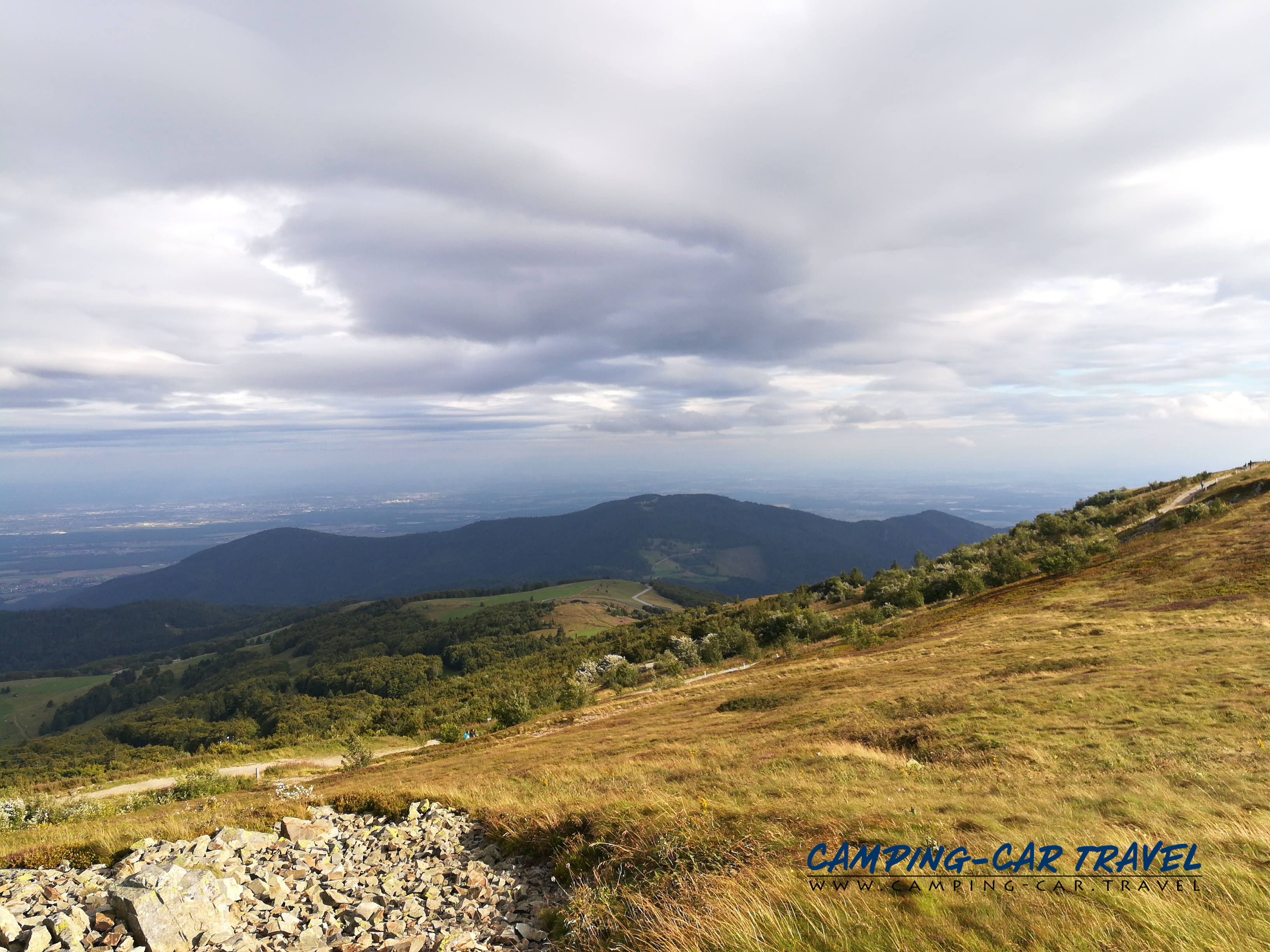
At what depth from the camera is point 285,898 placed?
8.24m

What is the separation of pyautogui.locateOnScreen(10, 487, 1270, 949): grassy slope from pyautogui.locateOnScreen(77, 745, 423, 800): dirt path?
581 inches

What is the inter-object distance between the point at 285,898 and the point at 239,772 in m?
39.7

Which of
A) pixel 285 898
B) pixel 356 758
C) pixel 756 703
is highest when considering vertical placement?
pixel 285 898

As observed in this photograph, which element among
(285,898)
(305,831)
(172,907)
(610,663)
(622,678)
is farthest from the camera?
(610,663)

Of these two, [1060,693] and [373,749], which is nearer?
[1060,693]

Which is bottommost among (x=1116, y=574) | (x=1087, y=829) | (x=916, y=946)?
(x=1116, y=574)

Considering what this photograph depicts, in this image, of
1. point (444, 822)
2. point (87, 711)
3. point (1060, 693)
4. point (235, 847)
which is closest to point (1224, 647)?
point (1060, 693)

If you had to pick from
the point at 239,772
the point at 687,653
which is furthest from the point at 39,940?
the point at 687,653

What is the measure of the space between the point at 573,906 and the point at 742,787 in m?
6.33

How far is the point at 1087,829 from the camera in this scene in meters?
7.72

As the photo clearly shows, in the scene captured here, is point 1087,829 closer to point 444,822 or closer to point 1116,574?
point 444,822

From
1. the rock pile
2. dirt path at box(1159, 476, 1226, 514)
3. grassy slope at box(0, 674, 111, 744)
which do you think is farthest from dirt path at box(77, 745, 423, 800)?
grassy slope at box(0, 674, 111, 744)

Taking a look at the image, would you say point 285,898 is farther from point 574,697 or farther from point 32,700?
point 32,700

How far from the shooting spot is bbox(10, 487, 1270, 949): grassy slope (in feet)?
18.0
